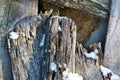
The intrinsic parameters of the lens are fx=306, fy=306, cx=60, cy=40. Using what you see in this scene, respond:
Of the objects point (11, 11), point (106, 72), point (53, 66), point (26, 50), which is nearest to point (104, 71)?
point (106, 72)

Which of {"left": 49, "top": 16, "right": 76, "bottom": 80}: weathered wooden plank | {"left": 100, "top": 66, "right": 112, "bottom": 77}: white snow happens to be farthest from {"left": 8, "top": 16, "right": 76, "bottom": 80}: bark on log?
{"left": 100, "top": 66, "right": 112, "bottom": 77}: white snow

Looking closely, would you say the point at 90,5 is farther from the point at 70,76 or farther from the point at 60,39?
the point at 70,76

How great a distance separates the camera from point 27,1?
58.7 inches

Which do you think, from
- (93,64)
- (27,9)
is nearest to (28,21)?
(27,9)

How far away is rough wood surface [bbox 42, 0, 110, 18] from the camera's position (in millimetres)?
1475

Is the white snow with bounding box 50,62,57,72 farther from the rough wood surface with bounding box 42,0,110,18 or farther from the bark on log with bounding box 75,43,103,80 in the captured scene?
the rough wood surface with bounding box 42,0,110,18

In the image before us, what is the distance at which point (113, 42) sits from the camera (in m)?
1.50

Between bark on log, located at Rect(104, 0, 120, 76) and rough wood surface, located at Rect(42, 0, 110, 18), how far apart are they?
0.12ft

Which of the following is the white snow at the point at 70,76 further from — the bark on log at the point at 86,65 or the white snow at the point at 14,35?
the white snow at the point at 14,35

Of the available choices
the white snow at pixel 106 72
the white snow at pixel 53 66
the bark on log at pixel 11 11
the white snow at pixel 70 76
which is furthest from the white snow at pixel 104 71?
the bark on log at pixel 11 11

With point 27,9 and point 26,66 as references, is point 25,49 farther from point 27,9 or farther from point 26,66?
point 27,9

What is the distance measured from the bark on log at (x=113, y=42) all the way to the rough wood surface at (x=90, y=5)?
4 cm

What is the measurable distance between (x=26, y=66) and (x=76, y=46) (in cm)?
27

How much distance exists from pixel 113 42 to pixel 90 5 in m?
0.21
